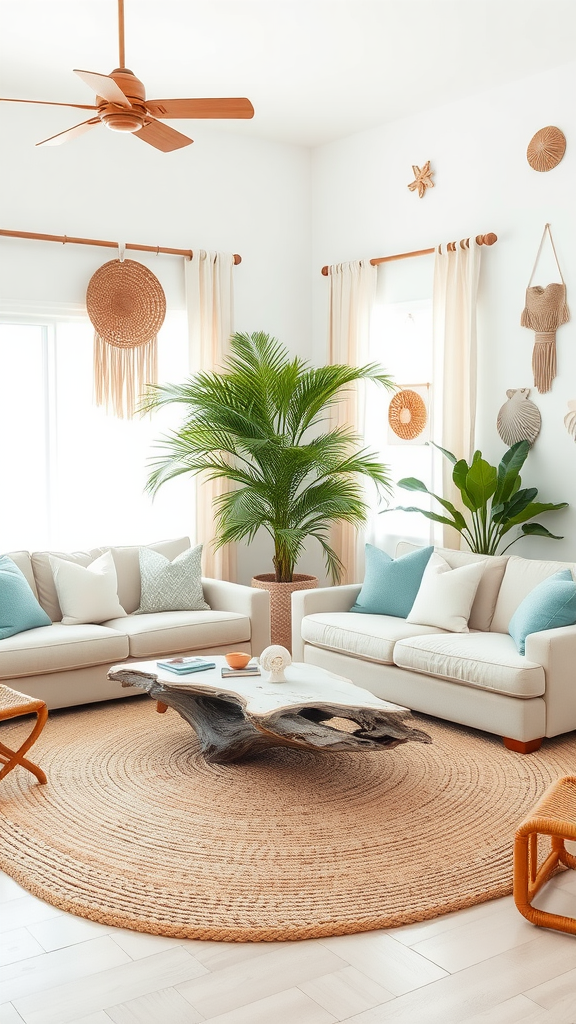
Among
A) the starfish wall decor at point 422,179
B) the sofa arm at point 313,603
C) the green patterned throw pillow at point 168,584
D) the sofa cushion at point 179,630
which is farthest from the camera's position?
the starfish wall decor at point 422,179

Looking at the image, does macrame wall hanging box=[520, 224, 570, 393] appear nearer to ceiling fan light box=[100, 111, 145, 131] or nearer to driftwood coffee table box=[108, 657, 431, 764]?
driftwood coffee table box=[108, 657, 431, 764]

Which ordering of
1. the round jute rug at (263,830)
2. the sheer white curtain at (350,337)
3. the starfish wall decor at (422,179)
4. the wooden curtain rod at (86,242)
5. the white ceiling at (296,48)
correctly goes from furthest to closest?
the sheer white curtain at (350,337), the starfish wall decor at (422,179), the wooden curtain rod at (86,242), the white ceiling at (296,48), the round jute rug at (263,830)

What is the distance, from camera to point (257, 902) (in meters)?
2.80

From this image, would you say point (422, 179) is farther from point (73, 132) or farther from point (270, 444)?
point (73, 132)

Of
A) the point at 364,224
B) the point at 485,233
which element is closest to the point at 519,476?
the point at 485,233

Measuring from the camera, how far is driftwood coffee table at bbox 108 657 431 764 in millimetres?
3506

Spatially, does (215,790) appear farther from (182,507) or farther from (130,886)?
(182,507)

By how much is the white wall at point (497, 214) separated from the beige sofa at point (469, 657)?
708 mm

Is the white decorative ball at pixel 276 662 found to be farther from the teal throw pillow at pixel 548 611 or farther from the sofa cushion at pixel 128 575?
the sofa cushion at pixel 128 575

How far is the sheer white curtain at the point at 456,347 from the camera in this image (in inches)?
223

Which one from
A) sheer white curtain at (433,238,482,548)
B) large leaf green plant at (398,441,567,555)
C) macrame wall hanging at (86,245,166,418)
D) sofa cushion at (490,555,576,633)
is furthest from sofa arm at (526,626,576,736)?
macrame wall hanging at (86,245,166,418)

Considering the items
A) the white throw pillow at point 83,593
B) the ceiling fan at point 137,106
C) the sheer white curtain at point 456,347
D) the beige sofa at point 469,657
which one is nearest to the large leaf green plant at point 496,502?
the sheer white curtain at point 456,347

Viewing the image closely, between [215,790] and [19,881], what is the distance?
925mm

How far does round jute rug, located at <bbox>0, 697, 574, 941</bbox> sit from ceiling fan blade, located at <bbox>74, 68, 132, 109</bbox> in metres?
2.59
